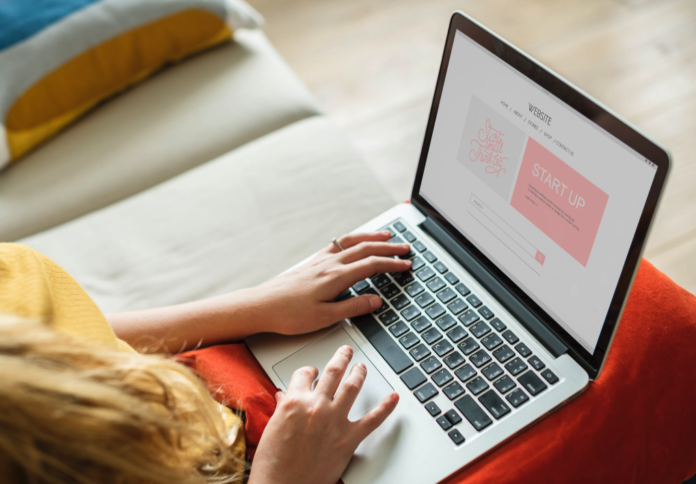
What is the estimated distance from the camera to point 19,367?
0.50m

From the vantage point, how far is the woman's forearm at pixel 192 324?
0.81 metres

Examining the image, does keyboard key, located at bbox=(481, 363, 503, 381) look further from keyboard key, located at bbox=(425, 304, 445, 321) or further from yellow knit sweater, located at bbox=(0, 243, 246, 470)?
yellow knit sweater, located at bbox=(0, 243, 246, 470)

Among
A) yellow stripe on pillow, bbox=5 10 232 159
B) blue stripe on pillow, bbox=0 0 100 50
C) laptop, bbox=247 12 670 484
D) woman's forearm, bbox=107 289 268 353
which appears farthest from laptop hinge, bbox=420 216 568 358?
blue stripe on pillow, bbox=0 0 100 50

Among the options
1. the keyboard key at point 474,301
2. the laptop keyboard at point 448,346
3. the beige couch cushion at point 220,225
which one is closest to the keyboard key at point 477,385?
the laptop keyboard at point 448,346

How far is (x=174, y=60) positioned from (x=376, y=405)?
0.89m

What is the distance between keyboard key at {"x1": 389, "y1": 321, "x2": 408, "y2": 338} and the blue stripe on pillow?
2.81ft

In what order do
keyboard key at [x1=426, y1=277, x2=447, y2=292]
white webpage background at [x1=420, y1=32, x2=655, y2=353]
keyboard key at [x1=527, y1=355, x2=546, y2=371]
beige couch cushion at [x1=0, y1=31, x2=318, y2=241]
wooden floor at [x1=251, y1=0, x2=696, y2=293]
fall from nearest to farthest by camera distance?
white webpage background at [x1=420, y1=32, x2=655, y2=353], keyboard key at [x1=527, y1=355, x2=546, y2=371], keyboard key at [x1=426, y1=277, x2=447, y2=292], beige couch cushion at [x1=0, y1=31, x2=318, y2=241], wooden floor at [x1=251, y1=0, x2=696, y2=293]

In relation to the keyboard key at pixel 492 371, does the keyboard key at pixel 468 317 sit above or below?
above

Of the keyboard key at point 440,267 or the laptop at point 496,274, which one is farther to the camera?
A: the keyboard key at point 440,267

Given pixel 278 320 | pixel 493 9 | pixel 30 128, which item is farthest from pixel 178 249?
pixel 493 9

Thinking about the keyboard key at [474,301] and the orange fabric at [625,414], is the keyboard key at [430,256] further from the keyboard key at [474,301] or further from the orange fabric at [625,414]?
the orange fabric at [625,414]

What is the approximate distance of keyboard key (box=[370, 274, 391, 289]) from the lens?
0.83m

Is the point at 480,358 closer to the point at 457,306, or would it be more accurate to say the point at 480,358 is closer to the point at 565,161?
the point at 457,306

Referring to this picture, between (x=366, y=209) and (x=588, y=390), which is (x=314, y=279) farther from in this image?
(x=588, y=390)
